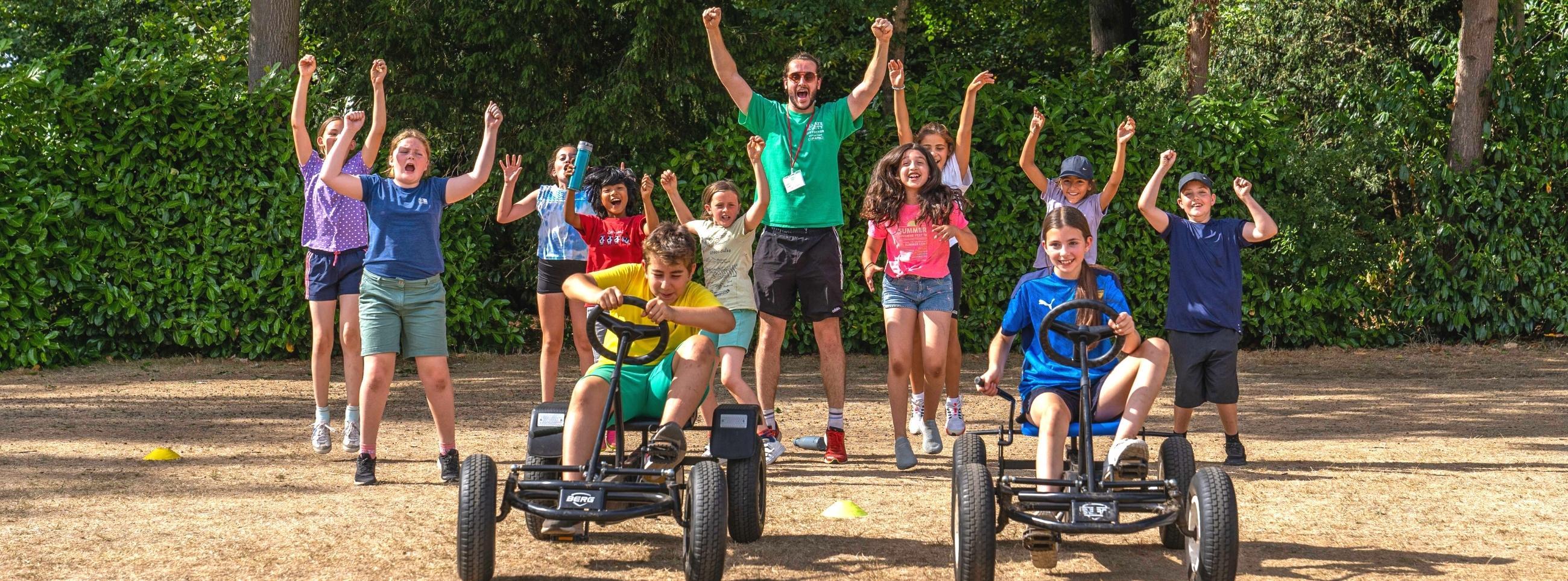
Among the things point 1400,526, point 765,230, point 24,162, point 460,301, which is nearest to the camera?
point 1400,526

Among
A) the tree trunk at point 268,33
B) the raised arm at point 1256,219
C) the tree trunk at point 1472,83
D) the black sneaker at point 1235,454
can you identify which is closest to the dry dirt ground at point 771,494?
the black sneaker at point 1235,454

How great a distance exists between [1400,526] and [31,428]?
21.9 ft

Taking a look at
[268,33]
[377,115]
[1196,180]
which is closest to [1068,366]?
[1196,180]

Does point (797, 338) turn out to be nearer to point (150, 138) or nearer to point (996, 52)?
point (150, 138)

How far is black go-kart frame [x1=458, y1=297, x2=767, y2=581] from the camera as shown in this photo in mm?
3883

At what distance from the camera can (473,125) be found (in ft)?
37.9

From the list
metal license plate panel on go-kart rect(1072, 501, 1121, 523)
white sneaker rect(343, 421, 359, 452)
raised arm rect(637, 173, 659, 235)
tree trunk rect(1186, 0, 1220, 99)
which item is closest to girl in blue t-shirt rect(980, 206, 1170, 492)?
metal license plate panel on go-kart rect(1072, 501, 1121, 523)

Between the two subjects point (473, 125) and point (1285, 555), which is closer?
point (1285, 555)

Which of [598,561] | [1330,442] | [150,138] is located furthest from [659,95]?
[598,561]

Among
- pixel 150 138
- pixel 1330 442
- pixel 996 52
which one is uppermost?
pixel 996 52

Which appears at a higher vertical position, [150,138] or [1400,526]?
[150,138]

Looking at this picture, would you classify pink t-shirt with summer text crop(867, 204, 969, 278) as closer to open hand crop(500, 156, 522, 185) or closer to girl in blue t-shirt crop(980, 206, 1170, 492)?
girl in blue t-shirt crop(980, 206, 1170, 492)

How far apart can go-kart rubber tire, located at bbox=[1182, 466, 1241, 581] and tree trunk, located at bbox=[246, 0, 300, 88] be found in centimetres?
872

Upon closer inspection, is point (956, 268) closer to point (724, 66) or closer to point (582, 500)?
point (724, 66)
